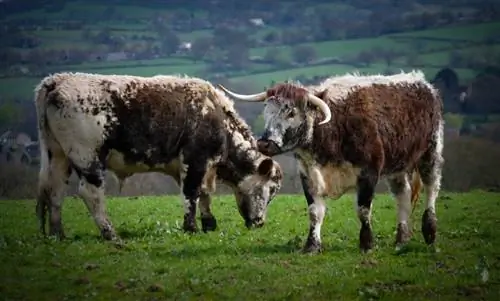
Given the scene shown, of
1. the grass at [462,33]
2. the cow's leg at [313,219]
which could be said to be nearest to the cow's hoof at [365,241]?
the cow's leg at [313,219]

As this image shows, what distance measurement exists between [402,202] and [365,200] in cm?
195

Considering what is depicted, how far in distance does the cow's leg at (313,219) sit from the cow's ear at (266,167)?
14.4ft

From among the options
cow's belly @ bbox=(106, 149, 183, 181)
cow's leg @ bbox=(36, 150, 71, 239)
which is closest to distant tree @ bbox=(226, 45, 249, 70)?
cow's belly @ bbox=(106, 149, 183, 181)

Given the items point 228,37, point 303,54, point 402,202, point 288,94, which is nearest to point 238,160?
point 402,202

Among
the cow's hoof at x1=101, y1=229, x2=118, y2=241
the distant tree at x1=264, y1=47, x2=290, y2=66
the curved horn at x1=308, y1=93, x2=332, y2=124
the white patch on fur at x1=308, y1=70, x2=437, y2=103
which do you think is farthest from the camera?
the distant tree at x1=264, y1=47, x2=290, y2=66

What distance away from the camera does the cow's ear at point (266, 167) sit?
2330 centimetres

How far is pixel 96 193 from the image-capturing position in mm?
20406

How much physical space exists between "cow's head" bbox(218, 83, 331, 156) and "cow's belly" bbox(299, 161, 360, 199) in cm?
61

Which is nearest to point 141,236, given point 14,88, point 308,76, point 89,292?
point 89,292

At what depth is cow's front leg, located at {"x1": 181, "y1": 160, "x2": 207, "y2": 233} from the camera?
Answer: 21984 millimetres

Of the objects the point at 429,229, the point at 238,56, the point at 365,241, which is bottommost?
the point at 238,56

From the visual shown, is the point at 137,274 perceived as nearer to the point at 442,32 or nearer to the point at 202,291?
the point at 202,291

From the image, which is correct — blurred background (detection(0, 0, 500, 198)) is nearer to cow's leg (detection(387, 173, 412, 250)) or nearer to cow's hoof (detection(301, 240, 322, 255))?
cow's leg (detection(387, 173, 412, 250))

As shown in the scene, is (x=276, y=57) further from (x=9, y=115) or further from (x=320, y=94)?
(x=320, y=94)
